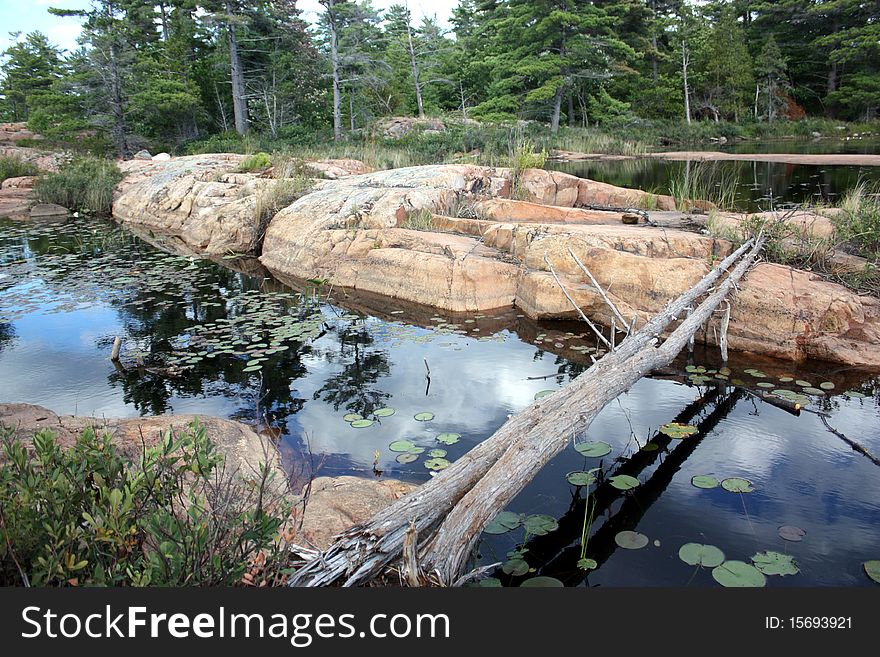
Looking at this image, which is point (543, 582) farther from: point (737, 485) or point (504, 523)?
point (737, 485)

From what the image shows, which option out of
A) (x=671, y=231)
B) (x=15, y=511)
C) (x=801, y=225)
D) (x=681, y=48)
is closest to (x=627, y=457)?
(x=15, y=511)

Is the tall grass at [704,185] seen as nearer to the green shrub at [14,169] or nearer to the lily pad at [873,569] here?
the lily pad at [873,569]

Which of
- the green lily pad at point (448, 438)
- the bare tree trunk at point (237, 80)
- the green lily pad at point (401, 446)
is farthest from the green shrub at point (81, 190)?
the green lily pad at point (448, 438)

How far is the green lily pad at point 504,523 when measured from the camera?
10.0ft

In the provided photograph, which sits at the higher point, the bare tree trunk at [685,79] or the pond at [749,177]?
the bare tree trunk at [685,79]

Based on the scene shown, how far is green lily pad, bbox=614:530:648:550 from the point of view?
2.98 metres

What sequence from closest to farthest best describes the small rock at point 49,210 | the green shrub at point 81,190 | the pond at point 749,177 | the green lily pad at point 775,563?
1. the green lily pad at point 775,563
2. the pond at point 749,177
3. the small rock at point 49,210
4. the green shrub at point 81,190

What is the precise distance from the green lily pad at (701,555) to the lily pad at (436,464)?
1346 mm

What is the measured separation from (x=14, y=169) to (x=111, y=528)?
2066 cm

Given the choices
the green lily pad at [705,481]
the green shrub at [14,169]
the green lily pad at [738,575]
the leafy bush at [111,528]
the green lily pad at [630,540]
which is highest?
the green shrub at [14,169]

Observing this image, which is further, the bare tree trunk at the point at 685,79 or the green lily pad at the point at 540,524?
the bare tree trunk at the point at 685,79

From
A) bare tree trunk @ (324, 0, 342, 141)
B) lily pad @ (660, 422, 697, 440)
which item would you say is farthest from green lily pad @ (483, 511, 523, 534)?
bare tree trunk @ (324, 0, 342, 141)

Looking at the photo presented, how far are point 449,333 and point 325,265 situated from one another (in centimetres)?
269

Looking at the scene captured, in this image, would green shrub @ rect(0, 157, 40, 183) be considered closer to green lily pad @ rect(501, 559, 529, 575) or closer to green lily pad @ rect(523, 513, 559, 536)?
green lily pad @ rect(523, 513, 559, 536)
